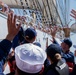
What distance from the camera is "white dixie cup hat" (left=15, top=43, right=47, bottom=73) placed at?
169 centimetres

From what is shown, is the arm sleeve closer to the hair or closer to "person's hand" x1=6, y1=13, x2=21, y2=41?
"person's hand" x1=6, y1=13, x2=21, y2=41

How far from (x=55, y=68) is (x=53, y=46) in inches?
12.4

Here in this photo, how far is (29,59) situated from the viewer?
1698 millimetres

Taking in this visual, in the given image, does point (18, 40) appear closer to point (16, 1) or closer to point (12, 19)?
point (12, 19)

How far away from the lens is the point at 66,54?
4.12m

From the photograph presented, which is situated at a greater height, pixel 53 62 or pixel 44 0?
pixel 53 62

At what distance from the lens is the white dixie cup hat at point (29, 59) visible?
1.69 metres

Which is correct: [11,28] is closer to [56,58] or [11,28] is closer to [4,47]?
[4,47]

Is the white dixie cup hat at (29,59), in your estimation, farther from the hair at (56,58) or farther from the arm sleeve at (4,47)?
the hair at (56,58)

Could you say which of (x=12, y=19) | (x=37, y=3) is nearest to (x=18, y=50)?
(x=12, y=19)

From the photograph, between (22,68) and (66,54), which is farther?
(66,54)

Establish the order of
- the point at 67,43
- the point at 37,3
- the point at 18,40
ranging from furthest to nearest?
the point at 37,3 < the point at 67,43 < the point at 18,40

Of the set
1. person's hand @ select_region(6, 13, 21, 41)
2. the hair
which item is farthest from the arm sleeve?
the hair

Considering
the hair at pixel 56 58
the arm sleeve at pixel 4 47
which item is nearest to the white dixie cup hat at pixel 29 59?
the arm sleeve at pixel 4 47
